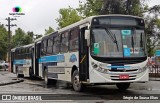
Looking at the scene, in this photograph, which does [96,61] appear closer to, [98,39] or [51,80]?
[98,39]

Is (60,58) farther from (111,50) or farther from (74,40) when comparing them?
(111,50)

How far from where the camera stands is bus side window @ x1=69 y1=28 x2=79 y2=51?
17419 millimetres

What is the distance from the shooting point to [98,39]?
15.6m

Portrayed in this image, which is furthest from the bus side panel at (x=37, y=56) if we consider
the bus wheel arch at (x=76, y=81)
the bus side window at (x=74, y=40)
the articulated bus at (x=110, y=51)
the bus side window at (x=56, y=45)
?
the articulated bus at (x=110, y=51)

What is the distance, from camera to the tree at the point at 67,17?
49.4 meters

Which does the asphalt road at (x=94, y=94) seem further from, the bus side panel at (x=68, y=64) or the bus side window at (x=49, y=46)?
the bus side window at (x=49, y=46)

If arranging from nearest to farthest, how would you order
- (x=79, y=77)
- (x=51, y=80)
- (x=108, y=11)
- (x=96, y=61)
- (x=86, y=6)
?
(x=96, y=61), (x=79, y=77), (x=51, y=80), (x=108, y=11), (x=86, y=6)

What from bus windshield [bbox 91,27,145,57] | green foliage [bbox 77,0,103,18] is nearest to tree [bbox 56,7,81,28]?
green foliage [bbox 77,0,103,18]

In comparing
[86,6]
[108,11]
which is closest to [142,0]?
[108,11]

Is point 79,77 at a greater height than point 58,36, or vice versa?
point 58,36

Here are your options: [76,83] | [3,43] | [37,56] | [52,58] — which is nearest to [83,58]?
[76,83]

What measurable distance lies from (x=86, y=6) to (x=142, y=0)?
30.9ft

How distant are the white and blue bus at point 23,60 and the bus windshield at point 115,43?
14.8 meters

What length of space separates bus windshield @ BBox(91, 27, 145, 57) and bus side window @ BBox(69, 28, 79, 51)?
6.25 feet
